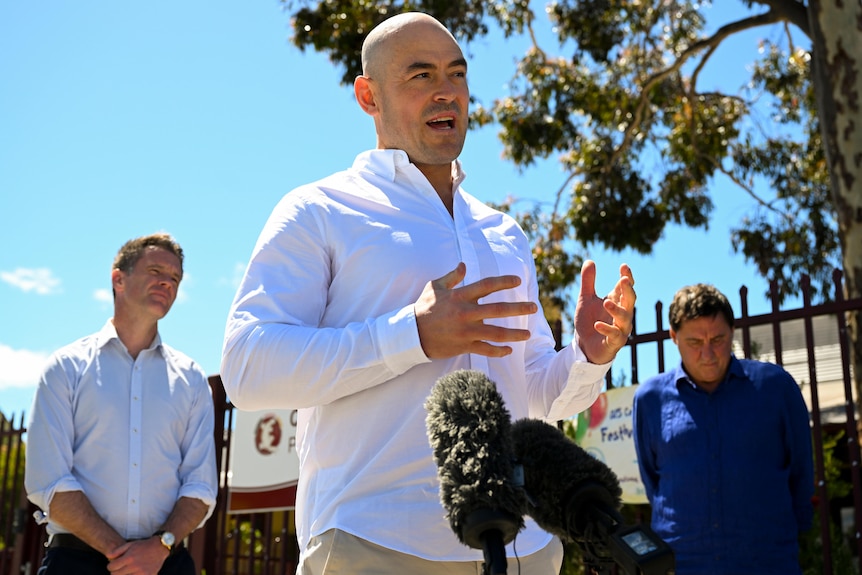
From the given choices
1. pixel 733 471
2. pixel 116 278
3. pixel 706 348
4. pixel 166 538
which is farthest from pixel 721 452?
pixel 116 278

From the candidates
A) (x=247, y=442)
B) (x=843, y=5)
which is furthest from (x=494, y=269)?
(x=843, y=5)

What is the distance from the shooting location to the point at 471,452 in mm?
1366

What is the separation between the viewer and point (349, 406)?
205cm

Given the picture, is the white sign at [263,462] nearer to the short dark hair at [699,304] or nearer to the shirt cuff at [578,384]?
the short dark hair at [699,304]

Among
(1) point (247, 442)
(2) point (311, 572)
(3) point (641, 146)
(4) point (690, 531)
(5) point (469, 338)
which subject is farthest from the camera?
(3) point (641, 146)

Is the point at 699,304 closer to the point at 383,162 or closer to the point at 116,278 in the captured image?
the point at 383,162

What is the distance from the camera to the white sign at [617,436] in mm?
5656

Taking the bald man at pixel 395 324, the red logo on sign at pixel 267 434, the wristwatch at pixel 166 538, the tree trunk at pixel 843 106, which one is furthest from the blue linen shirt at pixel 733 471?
the tree trunk at pixel 843 106

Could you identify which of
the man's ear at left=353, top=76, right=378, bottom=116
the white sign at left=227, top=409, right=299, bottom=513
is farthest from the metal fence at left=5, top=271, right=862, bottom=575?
the man's ear at left=353, top=76, right=378, bottom=116

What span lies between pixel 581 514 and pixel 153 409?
135 inches

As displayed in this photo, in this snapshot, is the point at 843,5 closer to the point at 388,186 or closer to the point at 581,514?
the point at 388,186

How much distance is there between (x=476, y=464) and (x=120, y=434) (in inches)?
132

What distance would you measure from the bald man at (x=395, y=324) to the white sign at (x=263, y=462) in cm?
474

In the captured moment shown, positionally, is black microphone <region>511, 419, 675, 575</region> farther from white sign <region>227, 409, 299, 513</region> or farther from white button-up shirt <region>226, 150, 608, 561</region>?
white sign <region>227, 409, 299, 513</region>
